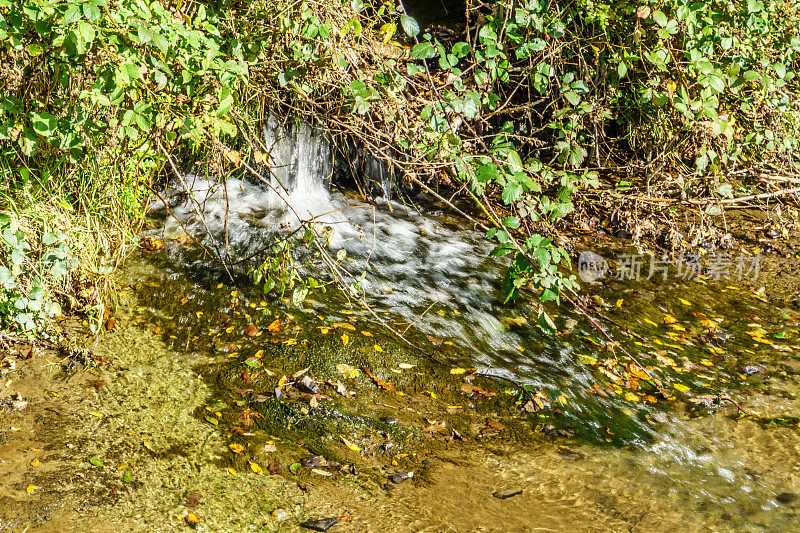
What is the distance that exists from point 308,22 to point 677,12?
2.75 metres

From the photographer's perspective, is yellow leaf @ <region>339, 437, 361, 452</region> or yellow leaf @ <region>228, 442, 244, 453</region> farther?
yellow leaf @ <region>339, 437, 361, 452</region>

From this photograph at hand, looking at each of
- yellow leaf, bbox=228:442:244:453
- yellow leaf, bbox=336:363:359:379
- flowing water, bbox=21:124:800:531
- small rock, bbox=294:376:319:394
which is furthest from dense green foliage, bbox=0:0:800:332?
yellow leaf, bbox=228:442:244:453

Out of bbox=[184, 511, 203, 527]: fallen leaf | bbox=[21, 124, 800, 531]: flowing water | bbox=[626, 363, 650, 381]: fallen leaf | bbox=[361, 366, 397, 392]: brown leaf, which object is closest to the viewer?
bbox=[184, 511, 203, 527]: fallen leaf

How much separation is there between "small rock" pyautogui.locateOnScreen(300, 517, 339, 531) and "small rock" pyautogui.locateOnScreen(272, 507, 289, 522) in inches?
3.4

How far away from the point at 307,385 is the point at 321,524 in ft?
3.20

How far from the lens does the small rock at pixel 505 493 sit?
2919 mm

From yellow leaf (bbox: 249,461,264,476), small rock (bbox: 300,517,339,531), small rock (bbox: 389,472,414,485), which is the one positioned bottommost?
small rock (bbox: 300,517,339,531)

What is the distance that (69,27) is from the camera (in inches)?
108

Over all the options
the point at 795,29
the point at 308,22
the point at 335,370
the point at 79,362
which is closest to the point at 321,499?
the point at 335,370

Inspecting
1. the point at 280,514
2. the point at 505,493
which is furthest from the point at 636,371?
the point at 280,514

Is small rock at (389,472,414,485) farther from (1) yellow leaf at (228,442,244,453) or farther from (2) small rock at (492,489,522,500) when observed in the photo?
(1) yellow leaf at (228,442,244,453)

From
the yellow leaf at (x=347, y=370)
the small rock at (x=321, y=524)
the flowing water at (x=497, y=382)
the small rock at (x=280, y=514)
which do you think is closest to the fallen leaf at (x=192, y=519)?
the small rock at (x=280, y=514)

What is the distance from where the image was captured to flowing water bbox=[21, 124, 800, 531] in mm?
2961

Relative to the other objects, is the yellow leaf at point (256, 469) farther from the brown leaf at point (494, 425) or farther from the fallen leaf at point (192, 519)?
the brown leaf at point (494, 425)
